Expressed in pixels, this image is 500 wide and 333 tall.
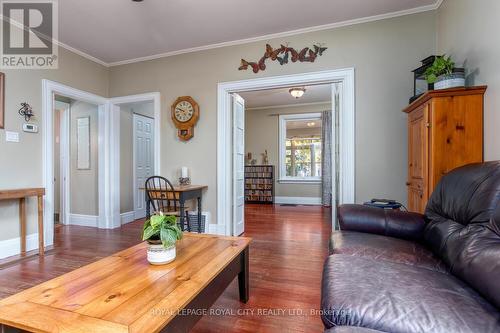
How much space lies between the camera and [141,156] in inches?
196

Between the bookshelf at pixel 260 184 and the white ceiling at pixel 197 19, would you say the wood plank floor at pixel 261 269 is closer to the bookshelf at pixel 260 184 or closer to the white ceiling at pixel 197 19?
the bookshelf at pixel 260 184

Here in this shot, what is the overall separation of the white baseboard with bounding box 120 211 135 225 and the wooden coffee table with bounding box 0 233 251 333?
10.9 feet

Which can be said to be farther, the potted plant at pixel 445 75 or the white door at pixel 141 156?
the white door at pixel 141 156

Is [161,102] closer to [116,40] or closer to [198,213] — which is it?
[116,40]

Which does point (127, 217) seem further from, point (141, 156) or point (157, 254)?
point (157, 254)

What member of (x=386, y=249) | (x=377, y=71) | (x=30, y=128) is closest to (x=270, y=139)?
(x=377, y=71)

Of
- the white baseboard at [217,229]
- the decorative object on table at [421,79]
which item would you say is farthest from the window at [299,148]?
the decorative object on table at [421,79]

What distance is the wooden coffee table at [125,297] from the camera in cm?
85

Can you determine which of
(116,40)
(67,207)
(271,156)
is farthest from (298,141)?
(67,207)

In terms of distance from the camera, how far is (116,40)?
3436 mm

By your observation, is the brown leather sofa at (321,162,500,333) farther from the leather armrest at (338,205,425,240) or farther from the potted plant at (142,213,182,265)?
the potted plant at (142,213,182,265)

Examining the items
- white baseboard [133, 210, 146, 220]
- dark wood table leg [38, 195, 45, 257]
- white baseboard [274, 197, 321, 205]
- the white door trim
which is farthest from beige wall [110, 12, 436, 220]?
white baseboard [274, 197, 321, 205]

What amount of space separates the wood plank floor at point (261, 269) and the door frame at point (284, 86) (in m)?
0.67

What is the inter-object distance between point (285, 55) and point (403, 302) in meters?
3.04
